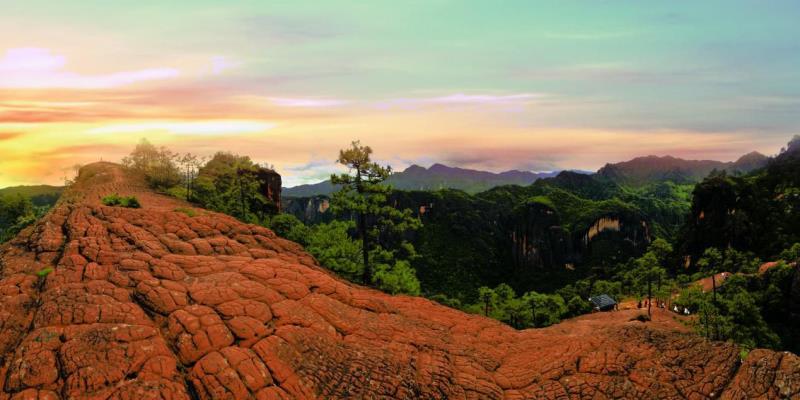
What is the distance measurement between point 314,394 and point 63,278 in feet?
30.6

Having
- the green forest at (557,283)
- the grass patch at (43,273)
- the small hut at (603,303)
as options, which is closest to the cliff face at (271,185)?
the green forest at (557,283)

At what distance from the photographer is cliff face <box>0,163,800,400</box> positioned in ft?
32.1

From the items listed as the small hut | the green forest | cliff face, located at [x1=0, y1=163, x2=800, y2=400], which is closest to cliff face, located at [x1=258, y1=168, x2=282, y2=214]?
the green forest

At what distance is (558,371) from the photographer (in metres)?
12.1

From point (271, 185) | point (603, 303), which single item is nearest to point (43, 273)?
point (271, 185)

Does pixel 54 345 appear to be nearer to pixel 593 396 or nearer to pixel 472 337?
pixel 472 337

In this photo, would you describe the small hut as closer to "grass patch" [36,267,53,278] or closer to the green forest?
the green forest

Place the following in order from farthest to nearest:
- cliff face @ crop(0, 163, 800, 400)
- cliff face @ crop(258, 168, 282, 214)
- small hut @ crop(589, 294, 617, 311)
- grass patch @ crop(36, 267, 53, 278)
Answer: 1. small hut @ crop(589, 294, 617, 311)
2. cliff face @ crop(258, 168, 282, 214)
3. grass patch @ crop(36, 267, 53, 278)
4. cliff face @ crop(0, 163, 800, 400)

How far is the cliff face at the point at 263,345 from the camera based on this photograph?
9781 mm

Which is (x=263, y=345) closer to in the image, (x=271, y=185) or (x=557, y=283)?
(x=271, y=185)

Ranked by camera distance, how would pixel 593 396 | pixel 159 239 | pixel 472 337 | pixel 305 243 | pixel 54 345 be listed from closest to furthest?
1. pixel 54 345
2. pixel 593 396
3. pixel 472 337
4. pixel 159 239
5. pixel 305 243

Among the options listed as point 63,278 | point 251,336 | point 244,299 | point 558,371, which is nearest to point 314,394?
point 251,336

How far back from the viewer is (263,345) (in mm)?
11266

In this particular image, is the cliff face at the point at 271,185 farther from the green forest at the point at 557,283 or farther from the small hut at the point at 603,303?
the small hut at the point at 603,303
